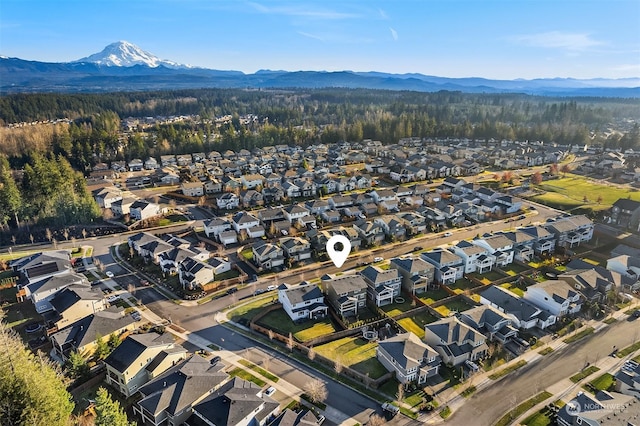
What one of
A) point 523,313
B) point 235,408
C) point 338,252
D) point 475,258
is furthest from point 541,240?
point 235,408

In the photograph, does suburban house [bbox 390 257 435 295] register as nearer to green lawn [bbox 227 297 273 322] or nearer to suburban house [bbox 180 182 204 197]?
green lawn [bbox 227 297 273 322]

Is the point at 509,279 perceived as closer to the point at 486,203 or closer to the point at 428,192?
the point at 486,203

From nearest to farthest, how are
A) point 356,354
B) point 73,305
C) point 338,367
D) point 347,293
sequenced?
point 338,367, point 356,354, point 73,305, point 347,293

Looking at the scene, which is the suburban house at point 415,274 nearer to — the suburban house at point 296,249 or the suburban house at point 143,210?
the suburban house at point 296,249

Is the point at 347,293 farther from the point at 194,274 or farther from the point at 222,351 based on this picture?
the point at 194,274

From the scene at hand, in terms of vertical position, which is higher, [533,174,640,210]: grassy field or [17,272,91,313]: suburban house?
[533,174,640,210]: grassy field

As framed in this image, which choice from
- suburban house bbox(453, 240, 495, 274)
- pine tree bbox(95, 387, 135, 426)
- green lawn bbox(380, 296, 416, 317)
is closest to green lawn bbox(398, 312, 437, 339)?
green lawn bbox(380, 296, 416, 317)
